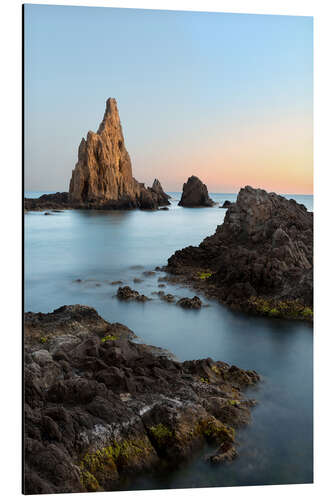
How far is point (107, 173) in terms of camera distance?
9492 millimetres

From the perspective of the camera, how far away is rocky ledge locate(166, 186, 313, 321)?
725cm

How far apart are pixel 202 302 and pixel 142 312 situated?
3.92 ft

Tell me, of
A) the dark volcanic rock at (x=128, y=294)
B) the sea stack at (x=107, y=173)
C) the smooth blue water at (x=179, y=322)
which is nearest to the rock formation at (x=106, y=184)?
the sea stack at (x=107, y=173)

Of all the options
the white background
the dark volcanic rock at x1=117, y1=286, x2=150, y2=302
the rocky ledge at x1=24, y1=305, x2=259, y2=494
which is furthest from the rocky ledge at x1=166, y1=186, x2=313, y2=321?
the rocky ledge at x1=24, y1=305, x2=259, y2=494

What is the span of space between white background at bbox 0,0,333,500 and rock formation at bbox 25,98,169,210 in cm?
59

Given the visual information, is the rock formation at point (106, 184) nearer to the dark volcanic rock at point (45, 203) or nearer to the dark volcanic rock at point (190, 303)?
the dark volcanic rock at point (45, 203)

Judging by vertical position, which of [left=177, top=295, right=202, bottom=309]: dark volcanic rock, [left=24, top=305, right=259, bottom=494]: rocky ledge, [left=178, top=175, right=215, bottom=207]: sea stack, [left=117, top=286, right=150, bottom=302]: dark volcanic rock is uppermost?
[left=178, top=175, right=215, bottom=207]: sea stack

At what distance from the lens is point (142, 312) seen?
627cm

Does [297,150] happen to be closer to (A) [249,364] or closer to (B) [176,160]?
(B) [176,160]

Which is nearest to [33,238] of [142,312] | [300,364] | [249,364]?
[142,312]

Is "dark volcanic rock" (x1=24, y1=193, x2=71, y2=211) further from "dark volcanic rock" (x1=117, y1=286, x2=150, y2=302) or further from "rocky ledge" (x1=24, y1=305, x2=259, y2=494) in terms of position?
"rocky ledge" (x1=24, y1=305, x2=259, y2=494)

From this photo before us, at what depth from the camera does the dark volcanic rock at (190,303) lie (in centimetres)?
675
